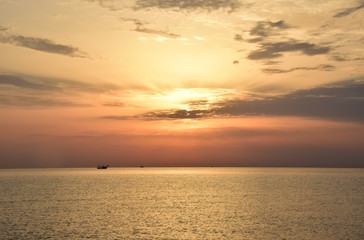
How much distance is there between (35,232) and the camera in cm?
7244

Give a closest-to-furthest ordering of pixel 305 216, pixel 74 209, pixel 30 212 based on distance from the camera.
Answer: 1. pixel 305 216
2. pixel 30 212
3. pixel 74 209

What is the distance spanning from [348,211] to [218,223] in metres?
38.5

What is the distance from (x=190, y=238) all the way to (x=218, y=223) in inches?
665

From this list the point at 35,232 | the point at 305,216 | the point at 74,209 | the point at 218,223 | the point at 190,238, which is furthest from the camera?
the point at 74,209

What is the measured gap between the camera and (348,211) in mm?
102250

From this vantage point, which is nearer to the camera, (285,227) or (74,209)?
(285,227)

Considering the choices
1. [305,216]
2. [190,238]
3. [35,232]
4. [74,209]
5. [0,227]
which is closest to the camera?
[190,238]

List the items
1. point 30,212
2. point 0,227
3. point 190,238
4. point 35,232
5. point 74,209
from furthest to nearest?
1. point 74,209
2. point 30,212
3. point 0,227
4. point 35,232
5. point 190,238

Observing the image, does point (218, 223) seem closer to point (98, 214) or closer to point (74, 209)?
point (98, 214)

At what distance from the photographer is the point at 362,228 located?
251ft

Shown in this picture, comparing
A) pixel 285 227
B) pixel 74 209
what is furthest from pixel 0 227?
pixel 285 227

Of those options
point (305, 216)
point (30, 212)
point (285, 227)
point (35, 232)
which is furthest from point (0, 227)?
point (305, 216)

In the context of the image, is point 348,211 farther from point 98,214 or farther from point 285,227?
point 98,214

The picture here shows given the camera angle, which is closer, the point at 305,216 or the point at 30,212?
the point at 305,216
